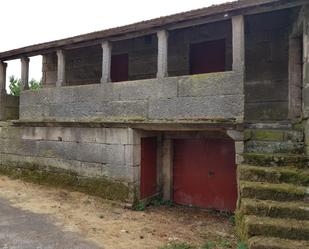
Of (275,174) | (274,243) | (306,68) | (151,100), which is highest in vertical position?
(306,68)

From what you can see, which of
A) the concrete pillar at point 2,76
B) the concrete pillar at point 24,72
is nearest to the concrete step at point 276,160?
the concrete pillar at point 24,72

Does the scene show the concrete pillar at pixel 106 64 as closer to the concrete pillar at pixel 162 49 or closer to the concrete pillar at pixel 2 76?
the concrete pillar at pixel 162 49

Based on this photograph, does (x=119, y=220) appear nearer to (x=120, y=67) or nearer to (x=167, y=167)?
(x=167, y=167)

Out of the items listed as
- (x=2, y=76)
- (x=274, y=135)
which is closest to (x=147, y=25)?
(x=274, y=135)

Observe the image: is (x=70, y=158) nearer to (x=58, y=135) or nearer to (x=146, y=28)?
(x=58, y=135)

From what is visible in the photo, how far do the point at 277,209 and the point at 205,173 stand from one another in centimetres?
336

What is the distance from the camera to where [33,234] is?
494 cm

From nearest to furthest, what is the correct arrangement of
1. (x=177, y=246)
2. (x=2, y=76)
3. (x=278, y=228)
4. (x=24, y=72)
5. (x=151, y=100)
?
1. (x=278, y=228)
2. (x=177, y=246)
3. (x=151, y=100)
4. (x=24, y=72)
5. (x=2, y=76)

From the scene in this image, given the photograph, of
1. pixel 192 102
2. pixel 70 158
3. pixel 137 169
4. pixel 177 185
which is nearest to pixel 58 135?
pixel 70 158

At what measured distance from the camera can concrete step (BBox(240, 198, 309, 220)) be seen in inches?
164

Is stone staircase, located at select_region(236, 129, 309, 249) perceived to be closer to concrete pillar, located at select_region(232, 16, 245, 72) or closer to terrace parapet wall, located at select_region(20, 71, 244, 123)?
terrace parapet wall, located at select_region(20, 71, 244, 123)

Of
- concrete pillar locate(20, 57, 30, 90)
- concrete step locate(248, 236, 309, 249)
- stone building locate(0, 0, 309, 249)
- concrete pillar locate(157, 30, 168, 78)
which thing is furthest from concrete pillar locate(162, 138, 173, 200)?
concrete pillar locate(20, 57, 30, 90)

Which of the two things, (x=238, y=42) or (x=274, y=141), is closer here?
(x=274, y=141)

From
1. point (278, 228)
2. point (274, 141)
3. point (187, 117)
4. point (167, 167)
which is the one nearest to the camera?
point (278, 228)
